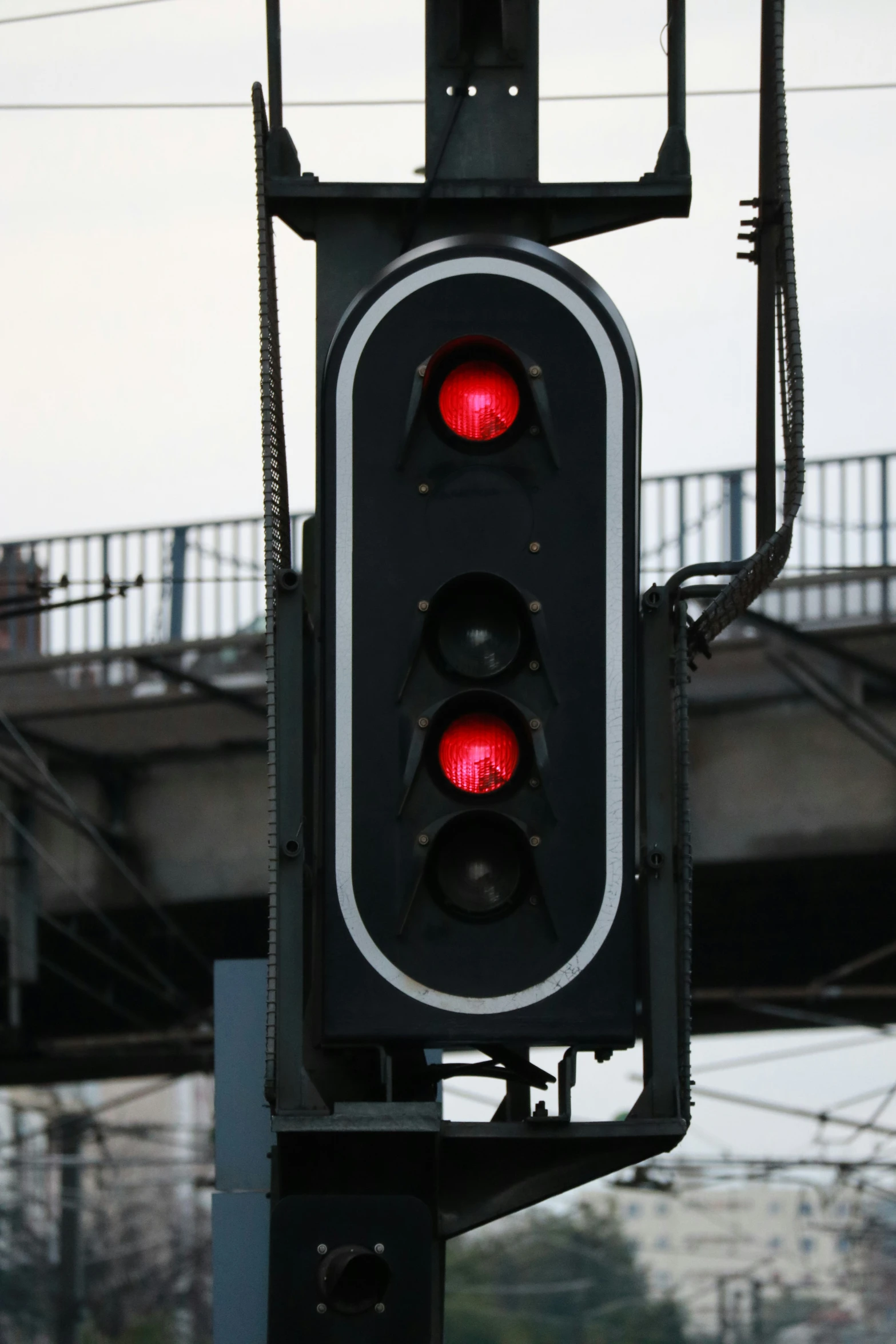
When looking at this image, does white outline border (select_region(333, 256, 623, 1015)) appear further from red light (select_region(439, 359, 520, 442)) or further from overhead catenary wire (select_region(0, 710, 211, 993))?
overhead catenary wire (select_region(0, 710, 211, 993))

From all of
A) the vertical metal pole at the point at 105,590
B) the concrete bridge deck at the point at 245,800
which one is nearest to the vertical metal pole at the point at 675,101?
the vertical metal pole at the point at 105,590

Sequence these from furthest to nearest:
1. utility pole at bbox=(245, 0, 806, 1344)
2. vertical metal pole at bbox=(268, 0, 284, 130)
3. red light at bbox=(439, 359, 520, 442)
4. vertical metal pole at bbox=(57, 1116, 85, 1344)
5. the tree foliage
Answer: the tree foliage
vertical metal pole at bbox=(57, 1116, 85, 1344)
vertical metal pole at bbox=(268, 0, 284, 130)
red light at bbox=(439, 359, 520, 442)
utility pole at bbox=(245, 0, 806, 1344)

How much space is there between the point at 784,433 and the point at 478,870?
111 centimetres

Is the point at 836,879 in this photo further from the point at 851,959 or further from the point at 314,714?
the point at 314,714

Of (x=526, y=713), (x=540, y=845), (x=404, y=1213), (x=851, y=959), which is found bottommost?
(x=851, y=959)

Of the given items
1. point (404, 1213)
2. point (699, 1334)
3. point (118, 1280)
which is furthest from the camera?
point (118, 1280)

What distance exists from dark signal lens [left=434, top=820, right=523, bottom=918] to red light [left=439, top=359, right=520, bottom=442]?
2.41ft

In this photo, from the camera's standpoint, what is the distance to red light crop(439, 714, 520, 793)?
148 inches

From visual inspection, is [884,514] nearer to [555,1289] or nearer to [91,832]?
[91,832]

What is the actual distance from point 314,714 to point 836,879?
20.0 meters

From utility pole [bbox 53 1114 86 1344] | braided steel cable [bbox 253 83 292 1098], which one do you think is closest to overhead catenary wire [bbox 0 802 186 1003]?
utility pole [bbox 53 1114 86 1344]

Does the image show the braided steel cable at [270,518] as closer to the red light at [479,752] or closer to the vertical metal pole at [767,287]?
the red light at [479,752]

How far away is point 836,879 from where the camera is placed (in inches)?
931

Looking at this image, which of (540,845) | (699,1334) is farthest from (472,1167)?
(699,1334)
